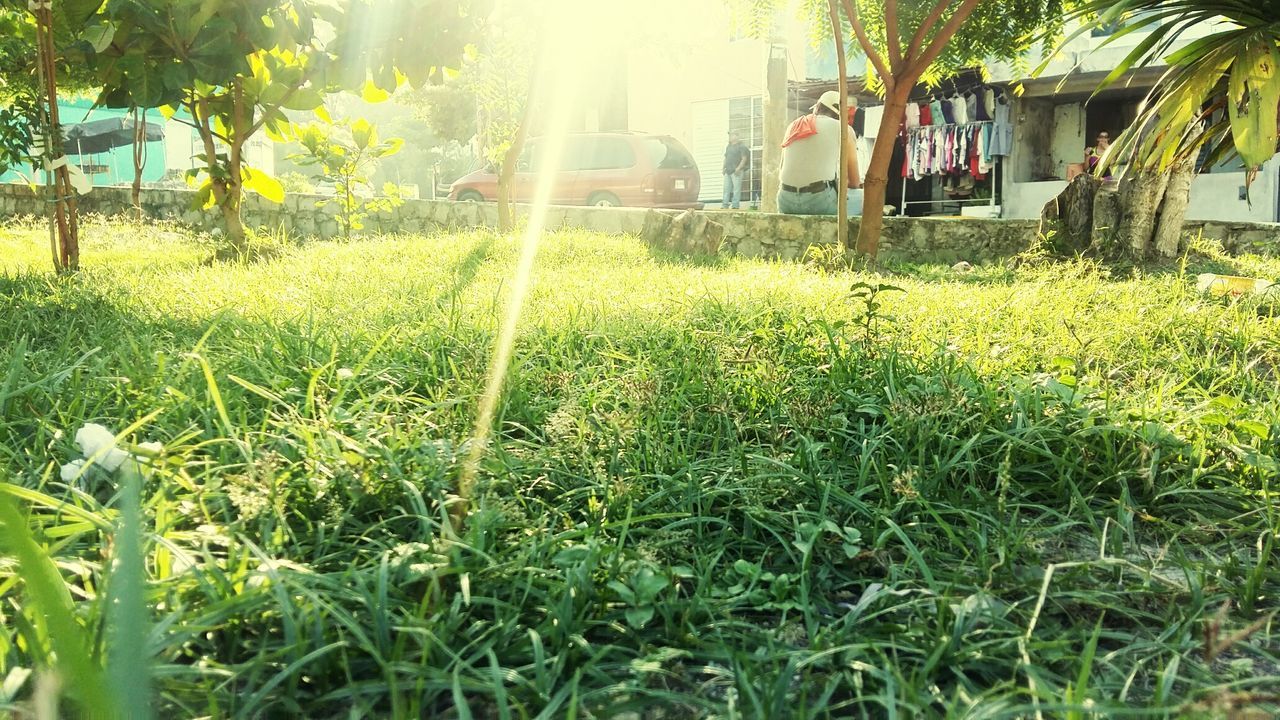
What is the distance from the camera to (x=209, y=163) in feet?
20.5

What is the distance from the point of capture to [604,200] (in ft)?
51.2

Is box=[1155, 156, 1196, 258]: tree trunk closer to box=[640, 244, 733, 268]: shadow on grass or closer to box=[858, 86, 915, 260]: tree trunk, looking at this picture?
box=[858, 86, 915, 260]: tree trunk

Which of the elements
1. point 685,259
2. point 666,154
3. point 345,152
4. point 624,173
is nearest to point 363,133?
point 345,152

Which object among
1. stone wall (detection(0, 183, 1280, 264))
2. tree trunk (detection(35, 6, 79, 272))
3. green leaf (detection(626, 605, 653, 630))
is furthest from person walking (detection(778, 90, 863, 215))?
green leaf (detection(626, 605, 653, 630))

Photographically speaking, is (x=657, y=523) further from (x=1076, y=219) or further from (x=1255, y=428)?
(x=1076, y=219)

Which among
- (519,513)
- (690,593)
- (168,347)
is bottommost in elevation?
(690,593)

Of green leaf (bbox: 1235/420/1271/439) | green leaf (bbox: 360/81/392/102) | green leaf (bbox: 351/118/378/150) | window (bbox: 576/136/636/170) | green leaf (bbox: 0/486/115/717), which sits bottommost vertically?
green leaf (bbox: 1235/420/1271/439)

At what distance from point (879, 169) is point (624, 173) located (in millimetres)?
7956

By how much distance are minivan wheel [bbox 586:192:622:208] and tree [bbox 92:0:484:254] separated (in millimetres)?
9822

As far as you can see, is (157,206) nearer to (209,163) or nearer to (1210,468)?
(209,163)

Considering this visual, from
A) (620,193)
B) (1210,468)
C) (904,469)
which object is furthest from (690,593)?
(620,193)

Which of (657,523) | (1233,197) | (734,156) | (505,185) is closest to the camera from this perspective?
(657,523)

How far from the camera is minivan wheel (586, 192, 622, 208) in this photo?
1549cm

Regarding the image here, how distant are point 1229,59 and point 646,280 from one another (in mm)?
2768
